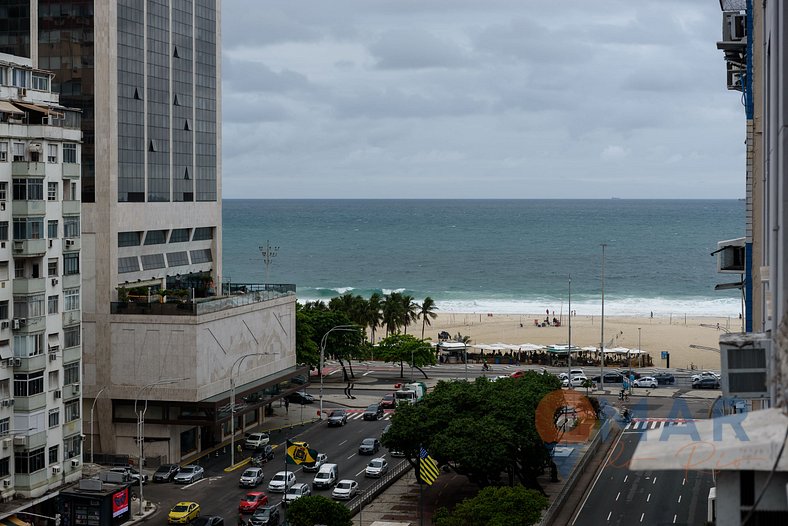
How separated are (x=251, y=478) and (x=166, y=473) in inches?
245

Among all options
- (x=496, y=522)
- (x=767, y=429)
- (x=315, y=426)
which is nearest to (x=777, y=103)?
(x=767, y=429)

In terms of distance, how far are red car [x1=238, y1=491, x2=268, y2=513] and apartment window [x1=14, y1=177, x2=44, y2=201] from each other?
21267mm

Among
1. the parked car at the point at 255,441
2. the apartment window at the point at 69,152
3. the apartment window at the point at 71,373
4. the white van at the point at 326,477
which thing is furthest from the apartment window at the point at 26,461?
the parked car at the point at 255,441

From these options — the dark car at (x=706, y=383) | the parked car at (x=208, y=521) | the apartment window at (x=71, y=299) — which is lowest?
the parked car at (x=208, y=521)

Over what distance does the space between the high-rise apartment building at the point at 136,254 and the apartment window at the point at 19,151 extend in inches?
596

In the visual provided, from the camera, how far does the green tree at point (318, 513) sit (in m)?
56.9

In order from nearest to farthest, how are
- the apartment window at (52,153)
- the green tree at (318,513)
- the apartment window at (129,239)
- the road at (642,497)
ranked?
the green tree at (318,513) → the road at (642,497) → the apartment window at (52,153) → the apartment window at (129,239)

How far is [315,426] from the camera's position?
96.1 m

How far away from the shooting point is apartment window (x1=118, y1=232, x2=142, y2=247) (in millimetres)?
84688

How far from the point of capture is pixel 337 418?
95750 mm

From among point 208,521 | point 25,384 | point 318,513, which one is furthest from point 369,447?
point 25,384

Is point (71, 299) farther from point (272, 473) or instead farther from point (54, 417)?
point (272, 473)

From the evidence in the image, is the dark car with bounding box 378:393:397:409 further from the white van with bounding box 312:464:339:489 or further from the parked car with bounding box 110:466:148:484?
the parked car with bounding box 110:466:148:484

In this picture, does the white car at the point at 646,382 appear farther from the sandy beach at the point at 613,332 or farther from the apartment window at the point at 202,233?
the apartment window at the point at 202,233
